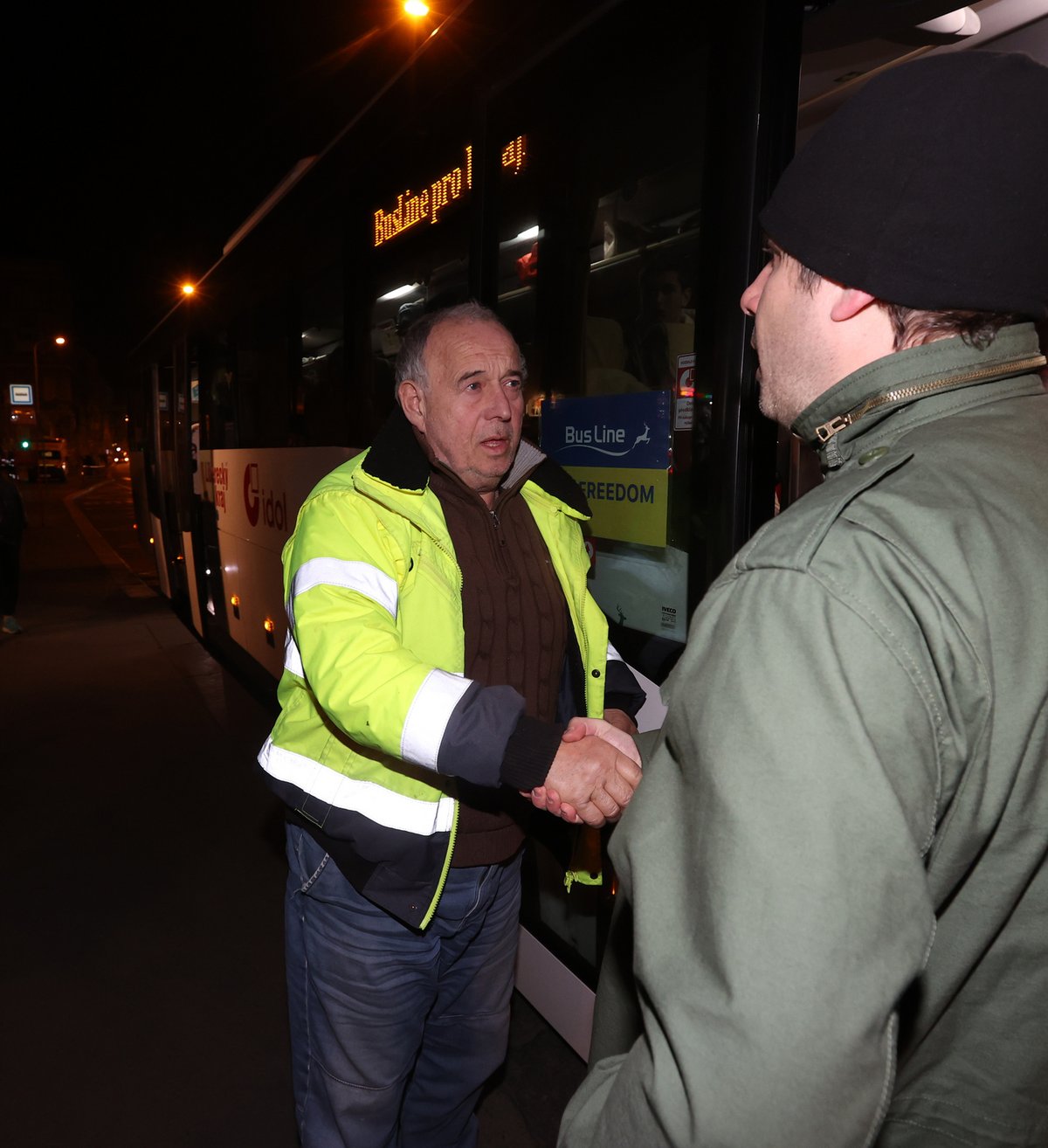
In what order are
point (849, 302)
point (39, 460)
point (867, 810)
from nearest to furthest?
point (867, 810)
point (849, 302)
point (39, 460)

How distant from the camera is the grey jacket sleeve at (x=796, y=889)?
78 cm

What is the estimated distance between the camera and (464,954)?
2248 mm

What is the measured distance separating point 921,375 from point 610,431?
145 centimetres

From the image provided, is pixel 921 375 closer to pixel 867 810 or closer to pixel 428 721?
pixel 867 810

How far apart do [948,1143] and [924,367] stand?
873 millimetres

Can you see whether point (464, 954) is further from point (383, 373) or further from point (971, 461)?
point (383, 373)

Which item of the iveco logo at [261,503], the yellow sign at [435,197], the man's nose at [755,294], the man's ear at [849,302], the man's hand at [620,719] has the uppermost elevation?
the yellow sign at [435,197]

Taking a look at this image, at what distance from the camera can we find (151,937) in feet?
11.9

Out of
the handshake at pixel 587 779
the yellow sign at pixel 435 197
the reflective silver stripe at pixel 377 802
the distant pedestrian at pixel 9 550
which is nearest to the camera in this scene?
the handshake at pixel 587 779

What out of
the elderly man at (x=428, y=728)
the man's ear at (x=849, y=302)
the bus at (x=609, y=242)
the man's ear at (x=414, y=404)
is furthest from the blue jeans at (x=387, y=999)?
the man's ear at (x=849, y=302)

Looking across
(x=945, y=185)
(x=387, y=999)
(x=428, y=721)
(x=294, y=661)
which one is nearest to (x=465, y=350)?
(x=294, y=661)

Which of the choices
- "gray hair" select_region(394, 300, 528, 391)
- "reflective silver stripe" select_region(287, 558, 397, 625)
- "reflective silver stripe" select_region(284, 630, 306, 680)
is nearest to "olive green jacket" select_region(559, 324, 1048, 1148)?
"reflective silver stripe" select_region(287, 558, 397, 625)

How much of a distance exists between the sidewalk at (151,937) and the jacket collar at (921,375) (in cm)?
247

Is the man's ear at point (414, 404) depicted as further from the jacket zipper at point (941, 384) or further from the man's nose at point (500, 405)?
the jacket zipper at point (941, 384)
